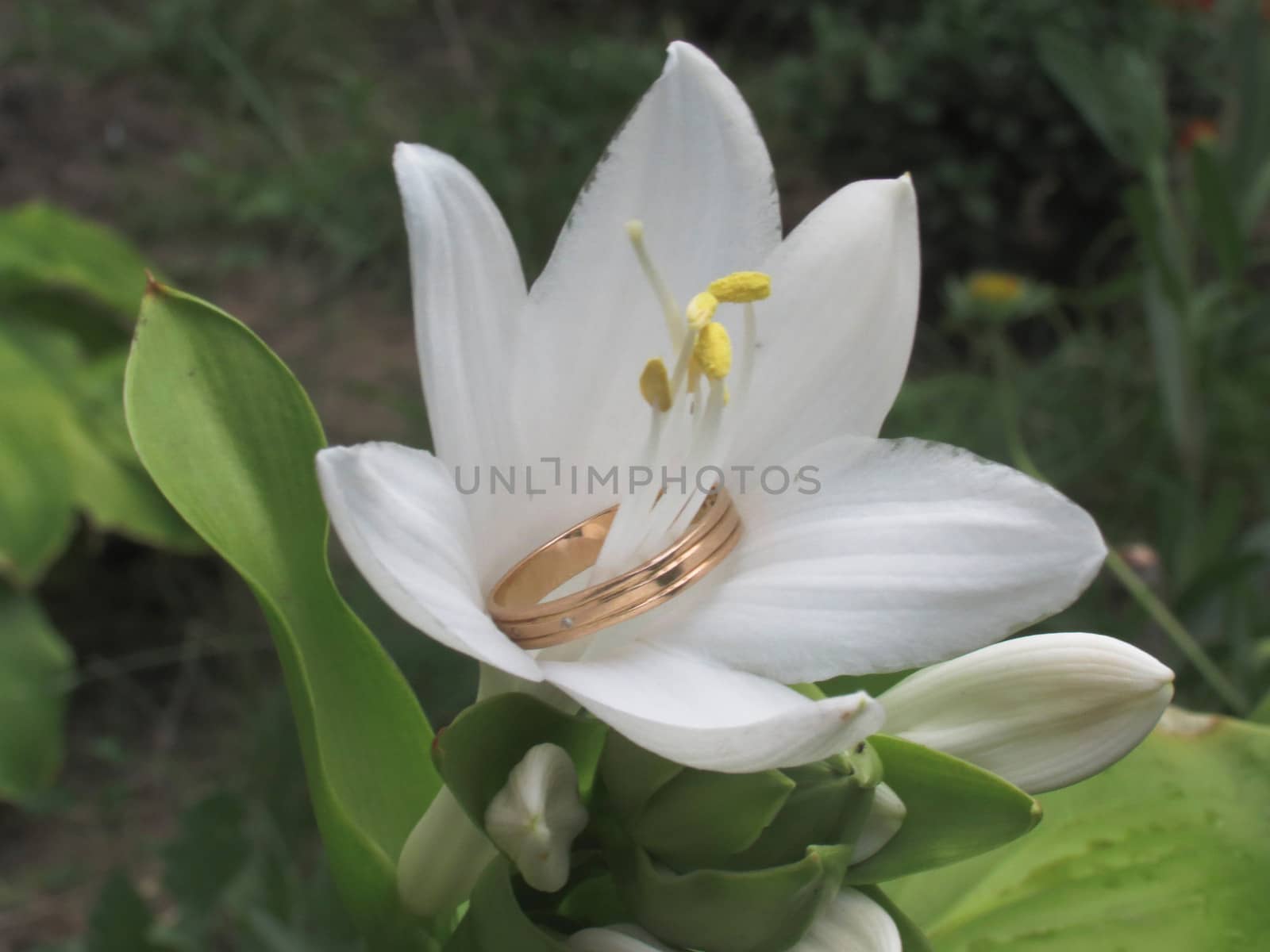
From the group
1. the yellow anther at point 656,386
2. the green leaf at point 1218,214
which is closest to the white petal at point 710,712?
the yellow anther at point 656,386

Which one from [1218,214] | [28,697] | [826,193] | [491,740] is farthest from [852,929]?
[826,193]

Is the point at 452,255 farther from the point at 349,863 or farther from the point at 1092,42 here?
the point at 1092,42

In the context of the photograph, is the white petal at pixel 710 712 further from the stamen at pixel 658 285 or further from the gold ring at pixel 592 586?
the stamen at pixel 658 285

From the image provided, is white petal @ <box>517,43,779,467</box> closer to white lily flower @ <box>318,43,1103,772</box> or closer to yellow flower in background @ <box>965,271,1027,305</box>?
white lily flower @ <box>318,43,1103,772</box>

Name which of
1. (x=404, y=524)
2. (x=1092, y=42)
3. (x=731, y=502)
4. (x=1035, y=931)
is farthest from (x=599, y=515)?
(x=1092, y=42)

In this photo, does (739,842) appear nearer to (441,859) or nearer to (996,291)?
(441,859)

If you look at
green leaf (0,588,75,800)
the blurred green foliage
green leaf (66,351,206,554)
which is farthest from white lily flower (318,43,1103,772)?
green leaf (66,351,206,554)
